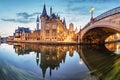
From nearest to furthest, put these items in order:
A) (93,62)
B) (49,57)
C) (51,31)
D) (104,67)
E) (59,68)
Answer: (59,68) → (104,67) → (93,62) → (49,57) → (51,31)

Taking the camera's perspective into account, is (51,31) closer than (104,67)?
No

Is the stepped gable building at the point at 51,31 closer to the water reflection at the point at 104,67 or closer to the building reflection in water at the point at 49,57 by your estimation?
the building reflection in water at the point at 49,57

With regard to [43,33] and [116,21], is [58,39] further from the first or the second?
[116,21]

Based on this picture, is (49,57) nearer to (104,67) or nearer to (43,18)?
(104,67)

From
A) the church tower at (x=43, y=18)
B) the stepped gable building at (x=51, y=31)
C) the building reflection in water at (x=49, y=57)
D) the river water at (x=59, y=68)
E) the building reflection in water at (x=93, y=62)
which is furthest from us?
the church tower at (x=43, y=18)

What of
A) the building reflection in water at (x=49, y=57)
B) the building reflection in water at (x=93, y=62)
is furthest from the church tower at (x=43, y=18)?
the building reflection in water at (x=93, y=62)

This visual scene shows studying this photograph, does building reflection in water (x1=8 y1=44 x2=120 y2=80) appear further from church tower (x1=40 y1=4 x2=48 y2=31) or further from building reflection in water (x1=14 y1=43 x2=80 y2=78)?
church tower (x1=40 y1=4 x2=48 y2=31)

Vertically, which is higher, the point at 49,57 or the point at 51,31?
the point at 51,31

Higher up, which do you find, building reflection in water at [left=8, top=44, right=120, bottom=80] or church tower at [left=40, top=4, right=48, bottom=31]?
church tower at [left=40, top=4, right=48, bottom=31]

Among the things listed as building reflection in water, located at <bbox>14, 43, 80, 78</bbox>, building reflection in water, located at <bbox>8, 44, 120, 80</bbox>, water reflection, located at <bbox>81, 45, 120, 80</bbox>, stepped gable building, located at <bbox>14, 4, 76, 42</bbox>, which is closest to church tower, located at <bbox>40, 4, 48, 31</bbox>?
stepped gable building, located at <bbox>14, 4, 76, 42</bbox>

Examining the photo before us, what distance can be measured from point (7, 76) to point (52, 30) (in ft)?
183

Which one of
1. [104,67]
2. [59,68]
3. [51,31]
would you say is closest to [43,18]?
[51,31]

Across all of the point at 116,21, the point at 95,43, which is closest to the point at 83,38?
the point at 95,43

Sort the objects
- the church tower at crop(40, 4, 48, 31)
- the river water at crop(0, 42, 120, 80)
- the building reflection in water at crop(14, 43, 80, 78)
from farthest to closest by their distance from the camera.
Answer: the church tower at crop(40, 4, 48, 31), the building reflection in water at crop(14, 43, 80, 78), the river water at crop(0, 42, 120, 80)
